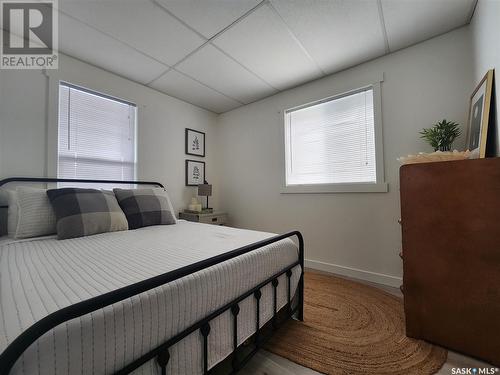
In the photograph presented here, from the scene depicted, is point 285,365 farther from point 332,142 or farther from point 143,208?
point 332,142

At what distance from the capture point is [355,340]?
1.38 m

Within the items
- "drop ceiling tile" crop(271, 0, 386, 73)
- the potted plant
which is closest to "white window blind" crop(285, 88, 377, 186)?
"drop ceiling tile" crop(271, 0, 386, 73)

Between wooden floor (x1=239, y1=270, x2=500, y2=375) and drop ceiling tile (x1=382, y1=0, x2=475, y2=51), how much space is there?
2389 mm

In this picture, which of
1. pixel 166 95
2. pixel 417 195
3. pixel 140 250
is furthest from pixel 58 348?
pixel 166 95

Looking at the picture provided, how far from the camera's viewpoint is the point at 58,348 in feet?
1.81

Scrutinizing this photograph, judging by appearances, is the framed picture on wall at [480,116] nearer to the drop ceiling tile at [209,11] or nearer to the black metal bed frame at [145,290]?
the black metal bed frame at [145,290]

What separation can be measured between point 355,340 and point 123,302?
4.68 ft

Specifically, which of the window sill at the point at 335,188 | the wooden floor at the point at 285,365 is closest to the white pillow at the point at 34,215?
the wooden floor at the point at 285,365

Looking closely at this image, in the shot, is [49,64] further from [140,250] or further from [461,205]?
[461,205]

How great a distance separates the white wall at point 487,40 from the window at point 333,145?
31.1 inches

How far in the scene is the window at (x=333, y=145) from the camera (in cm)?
233

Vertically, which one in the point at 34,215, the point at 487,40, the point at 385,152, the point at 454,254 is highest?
the point at 487,40

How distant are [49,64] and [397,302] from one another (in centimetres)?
385

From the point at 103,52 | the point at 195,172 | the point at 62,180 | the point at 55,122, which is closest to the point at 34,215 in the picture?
the point at 62,180
